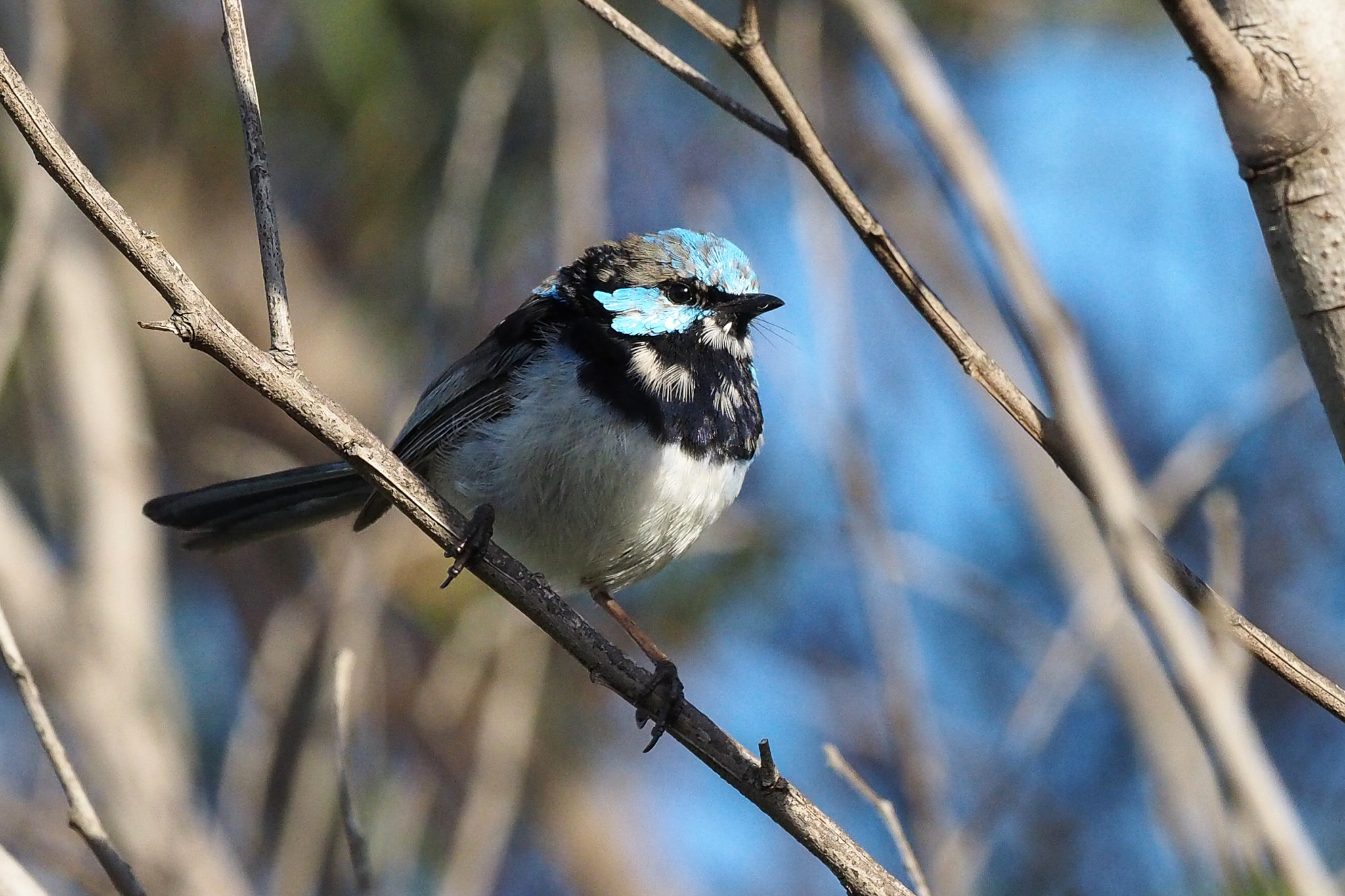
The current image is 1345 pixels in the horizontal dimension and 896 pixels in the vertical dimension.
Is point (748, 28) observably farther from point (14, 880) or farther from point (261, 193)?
point (14, 880)

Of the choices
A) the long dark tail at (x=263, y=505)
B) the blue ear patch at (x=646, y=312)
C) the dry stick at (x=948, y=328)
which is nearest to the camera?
the dry stick at (x=948, y=328)

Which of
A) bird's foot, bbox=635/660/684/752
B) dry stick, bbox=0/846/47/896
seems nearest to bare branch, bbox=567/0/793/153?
bird's foot, bbox=635/660/684/752

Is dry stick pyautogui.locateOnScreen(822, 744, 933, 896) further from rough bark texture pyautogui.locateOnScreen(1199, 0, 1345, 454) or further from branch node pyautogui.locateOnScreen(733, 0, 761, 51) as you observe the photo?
branch node pyautogui.locateOnScreen(733, 0, 761, 51)

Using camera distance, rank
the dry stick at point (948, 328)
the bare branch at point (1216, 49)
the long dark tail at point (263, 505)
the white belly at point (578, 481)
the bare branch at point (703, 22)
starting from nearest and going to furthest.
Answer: the bare branch at point (1216, 49)
the dry stick at point (948, 328)
the bare branch at point (703, 22)
the white belly at point (578, 481)
the long dark tail at point (263, 505)

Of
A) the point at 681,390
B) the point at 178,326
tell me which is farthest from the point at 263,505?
the point at 178,326

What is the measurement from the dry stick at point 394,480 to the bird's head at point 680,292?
1152 millimetres

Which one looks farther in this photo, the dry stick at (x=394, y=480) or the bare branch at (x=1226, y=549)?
the bare branch at (x=1226, y=549)

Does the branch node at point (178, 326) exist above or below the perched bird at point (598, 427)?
below

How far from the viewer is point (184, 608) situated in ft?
21.5

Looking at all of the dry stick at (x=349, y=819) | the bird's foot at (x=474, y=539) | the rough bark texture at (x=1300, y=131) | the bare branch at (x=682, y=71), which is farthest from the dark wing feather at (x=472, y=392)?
the rough bark texture at (x=1300, y=131)

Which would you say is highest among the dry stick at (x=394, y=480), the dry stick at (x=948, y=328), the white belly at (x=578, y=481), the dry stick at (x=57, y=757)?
the dry stick at (x=948, y=328)

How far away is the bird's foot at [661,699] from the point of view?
2645mm

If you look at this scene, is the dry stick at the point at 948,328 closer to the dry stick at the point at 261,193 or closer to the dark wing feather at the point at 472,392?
the dry stick at the point at 261,193

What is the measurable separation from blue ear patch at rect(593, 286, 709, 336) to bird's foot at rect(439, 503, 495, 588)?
781 millimetres
